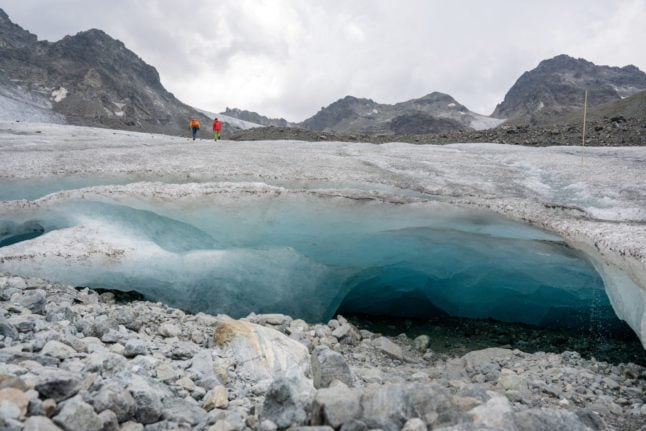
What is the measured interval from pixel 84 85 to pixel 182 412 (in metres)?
52.8

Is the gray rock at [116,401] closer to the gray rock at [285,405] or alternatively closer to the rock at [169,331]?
the gray rock at [285,405]

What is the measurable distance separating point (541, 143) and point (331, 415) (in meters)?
18.7

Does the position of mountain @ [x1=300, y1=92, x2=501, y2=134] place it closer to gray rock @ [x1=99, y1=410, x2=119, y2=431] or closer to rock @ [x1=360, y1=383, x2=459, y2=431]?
rock @ [x1=360, y1=383, x2=459, y2=431]

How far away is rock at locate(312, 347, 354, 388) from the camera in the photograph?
2939 mm

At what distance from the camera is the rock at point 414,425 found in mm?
2070

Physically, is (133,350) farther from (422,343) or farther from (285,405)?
(422,343)

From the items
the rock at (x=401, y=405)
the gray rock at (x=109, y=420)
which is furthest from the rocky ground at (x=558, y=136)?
the gray rock at (x=109, y=420)

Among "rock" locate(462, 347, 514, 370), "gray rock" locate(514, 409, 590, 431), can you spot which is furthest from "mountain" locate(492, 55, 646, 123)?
"gray rock" locate(514, 409, 590, 431)

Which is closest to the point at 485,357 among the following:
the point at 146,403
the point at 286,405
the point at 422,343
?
the point at 422,343

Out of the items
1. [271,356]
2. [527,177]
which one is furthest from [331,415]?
[527,177]

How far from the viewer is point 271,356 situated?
337cm

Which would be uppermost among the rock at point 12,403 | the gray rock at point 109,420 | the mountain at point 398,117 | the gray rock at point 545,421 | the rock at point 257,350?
the mountain at point 398,117

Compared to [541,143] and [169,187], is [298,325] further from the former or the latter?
[541,143]

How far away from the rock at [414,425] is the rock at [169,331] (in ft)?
7.37
